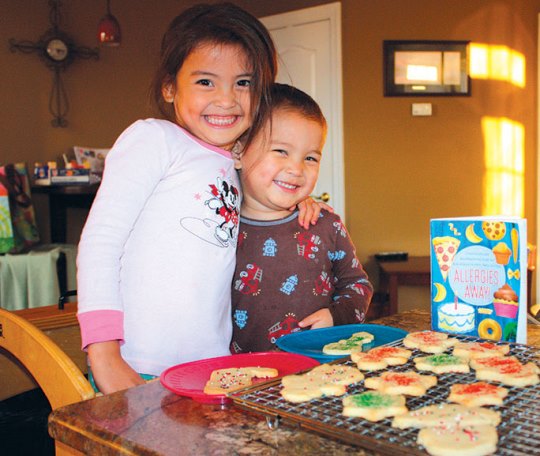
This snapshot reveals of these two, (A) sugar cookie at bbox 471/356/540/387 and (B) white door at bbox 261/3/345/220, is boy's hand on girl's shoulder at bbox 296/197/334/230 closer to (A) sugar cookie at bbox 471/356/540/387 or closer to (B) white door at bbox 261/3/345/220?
(A) sugar cookie at bbox 471/356/540/387

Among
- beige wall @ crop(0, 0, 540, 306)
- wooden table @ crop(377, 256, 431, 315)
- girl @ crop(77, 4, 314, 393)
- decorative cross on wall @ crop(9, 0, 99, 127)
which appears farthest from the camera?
beige wall @ crop(0, 0, 540, 306)

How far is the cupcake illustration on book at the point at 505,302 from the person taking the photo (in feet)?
3.18

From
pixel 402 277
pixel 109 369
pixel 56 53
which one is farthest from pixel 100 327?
pixel 56 53

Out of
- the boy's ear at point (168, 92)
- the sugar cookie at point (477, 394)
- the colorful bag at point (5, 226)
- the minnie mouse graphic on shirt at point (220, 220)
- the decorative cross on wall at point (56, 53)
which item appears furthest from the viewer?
the decorative cross on wall at point (56, 53)

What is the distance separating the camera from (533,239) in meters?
5.07

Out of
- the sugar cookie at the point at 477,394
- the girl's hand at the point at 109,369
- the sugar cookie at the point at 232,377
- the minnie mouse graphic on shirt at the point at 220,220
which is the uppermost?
the minnie mouse graphic on shirt at the point at 220,220

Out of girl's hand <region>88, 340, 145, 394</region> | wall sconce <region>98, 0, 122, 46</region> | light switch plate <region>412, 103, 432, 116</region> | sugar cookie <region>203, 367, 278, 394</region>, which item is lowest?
girl's hand <region>88, 340, 145, 394</region>

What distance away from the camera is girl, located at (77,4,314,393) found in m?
1.08

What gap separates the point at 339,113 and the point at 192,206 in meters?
4.00

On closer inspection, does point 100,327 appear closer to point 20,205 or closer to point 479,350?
point 479,350

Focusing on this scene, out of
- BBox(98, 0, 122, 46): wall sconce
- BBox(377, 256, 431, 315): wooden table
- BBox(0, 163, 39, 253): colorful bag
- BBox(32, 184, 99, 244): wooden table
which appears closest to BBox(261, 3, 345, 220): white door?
BBox(377, 256, 431, 315): wooden table

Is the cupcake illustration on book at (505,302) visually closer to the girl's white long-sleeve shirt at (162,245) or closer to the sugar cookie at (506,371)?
the sugar cookie at (506,371)

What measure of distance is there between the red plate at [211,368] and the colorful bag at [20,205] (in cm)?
355

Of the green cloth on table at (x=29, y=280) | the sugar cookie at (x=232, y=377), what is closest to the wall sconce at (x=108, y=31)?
the green cloth on table at (x=29, y=280)
